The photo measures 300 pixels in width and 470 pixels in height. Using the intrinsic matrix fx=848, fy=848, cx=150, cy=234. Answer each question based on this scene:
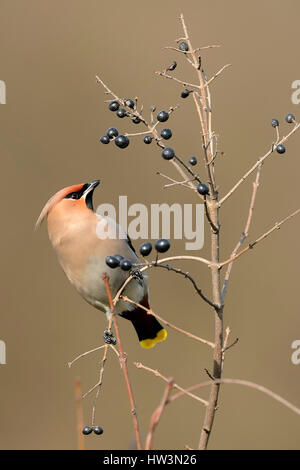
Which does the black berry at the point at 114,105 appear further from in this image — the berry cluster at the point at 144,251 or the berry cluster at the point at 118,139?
the berry cluster at the point at 144,251

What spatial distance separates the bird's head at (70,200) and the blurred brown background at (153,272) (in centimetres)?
280

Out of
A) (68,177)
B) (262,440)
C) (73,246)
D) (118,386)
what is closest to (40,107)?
(68,177)

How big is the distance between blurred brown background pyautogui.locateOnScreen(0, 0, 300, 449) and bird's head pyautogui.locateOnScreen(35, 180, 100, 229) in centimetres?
280

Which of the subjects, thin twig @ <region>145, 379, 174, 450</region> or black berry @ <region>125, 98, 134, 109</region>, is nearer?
thin twig @ <region>145, 379, 174, 450</region>

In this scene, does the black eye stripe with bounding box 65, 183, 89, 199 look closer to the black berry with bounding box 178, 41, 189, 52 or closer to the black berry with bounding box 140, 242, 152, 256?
the black berry with bounding box 178, 41, 189, 52

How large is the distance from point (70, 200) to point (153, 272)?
3.07m

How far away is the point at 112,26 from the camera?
7770 mm

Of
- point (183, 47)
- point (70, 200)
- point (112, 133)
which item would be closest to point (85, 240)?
point (70, 200)

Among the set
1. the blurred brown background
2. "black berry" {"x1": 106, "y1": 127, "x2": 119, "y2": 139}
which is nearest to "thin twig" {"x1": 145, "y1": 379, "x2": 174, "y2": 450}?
"black berry" {"x1": 106, "y1": 127, "x2": 119, "y2": 139}

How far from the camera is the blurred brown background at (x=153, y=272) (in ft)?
21.3

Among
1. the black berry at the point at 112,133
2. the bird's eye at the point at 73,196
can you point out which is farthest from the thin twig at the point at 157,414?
the bird's eye at the point at 73,196

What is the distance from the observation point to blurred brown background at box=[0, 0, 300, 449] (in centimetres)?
649

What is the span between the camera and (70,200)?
11.4 feet
